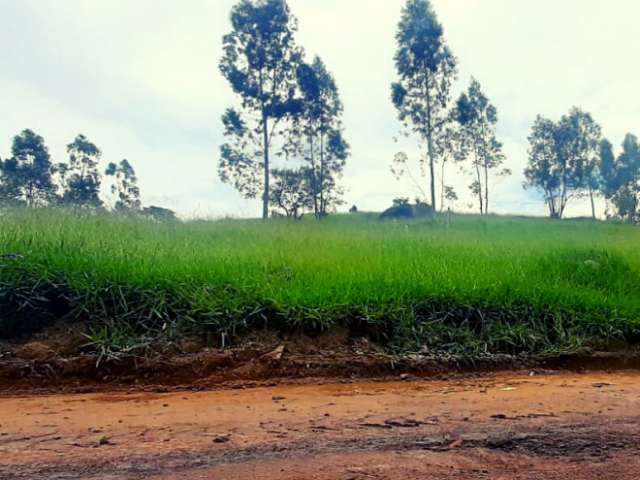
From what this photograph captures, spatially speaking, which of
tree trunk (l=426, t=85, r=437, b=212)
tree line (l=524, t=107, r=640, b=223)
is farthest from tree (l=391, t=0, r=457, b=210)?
tree line (l=524, t=107, r=640, b=223)

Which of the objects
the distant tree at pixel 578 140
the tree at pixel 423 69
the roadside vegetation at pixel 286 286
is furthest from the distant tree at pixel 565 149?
the roadside vegetation at pixel 286 286

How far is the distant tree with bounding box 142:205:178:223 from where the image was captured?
8898 mm

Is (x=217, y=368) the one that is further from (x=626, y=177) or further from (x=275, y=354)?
(x=626, y=177)

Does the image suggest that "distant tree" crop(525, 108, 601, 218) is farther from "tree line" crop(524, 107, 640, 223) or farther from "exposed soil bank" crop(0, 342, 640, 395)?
"exposed soil bank" crop(0, 342, 640, 395)

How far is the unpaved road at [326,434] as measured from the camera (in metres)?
1.96

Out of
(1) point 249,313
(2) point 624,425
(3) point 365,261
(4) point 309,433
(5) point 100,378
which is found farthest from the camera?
(3) point 365,261

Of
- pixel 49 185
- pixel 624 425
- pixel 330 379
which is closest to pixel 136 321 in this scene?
pixel 330 379

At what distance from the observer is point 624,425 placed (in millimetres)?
2498

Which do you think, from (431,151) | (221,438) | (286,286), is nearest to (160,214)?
(286,286)

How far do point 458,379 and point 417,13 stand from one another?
22.9 m

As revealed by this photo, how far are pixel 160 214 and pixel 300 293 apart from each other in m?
5.98

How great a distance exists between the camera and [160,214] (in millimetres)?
9453

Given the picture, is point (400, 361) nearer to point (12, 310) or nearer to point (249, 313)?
point (249, 313)

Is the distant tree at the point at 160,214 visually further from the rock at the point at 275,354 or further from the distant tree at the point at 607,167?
the distant tree at the point at 607,167
